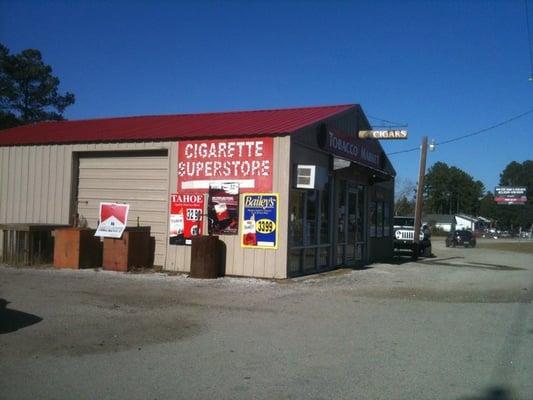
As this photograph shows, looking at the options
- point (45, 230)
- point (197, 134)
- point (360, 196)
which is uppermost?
point (197, 134)

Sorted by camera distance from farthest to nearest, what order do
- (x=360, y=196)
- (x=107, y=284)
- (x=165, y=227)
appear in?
(x=360, y=196)
(x=165, y=227)
(x=107, y=284)

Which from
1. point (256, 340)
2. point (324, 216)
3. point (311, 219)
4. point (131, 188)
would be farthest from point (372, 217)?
point (256, 340)

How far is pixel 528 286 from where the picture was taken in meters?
14.5

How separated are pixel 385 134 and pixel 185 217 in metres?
7.56

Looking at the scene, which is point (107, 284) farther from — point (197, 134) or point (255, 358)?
→ point (255, 358)

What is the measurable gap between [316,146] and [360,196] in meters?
5.09

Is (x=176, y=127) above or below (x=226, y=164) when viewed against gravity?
above

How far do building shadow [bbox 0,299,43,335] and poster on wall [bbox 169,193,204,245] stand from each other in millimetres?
6016

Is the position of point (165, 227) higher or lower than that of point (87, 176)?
lower

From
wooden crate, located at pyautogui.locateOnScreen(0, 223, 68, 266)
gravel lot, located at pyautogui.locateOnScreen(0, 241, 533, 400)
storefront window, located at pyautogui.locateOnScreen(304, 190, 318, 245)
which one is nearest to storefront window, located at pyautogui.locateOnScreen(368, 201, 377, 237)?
storefront window, located at pyautogui.locateOnScreen(304, 190, 318, 245)

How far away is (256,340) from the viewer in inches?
305

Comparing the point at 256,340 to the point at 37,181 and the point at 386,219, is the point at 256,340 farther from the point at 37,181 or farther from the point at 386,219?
the point at 386,219

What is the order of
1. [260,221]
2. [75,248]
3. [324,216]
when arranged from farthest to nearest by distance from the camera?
1. [324,216]
2. [75,248]
3. [260,221]

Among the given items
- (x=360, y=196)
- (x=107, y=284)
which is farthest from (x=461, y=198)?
(x=107, y=284)
